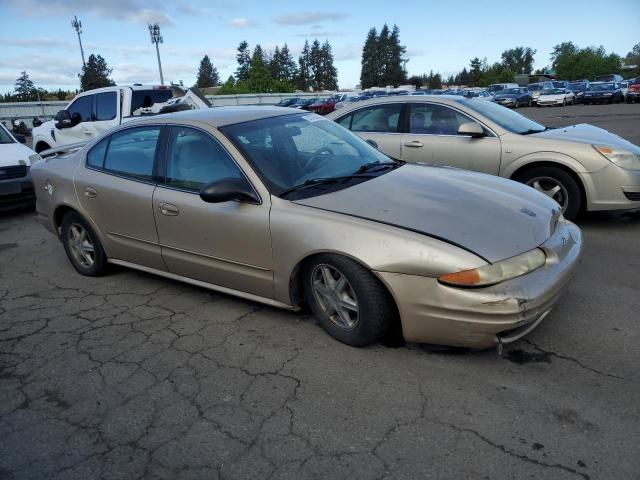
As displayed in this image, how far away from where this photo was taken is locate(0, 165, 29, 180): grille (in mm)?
7738

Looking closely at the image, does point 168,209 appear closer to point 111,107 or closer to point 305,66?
point 111,107

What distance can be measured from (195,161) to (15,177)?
5468mm

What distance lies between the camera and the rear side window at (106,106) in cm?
970

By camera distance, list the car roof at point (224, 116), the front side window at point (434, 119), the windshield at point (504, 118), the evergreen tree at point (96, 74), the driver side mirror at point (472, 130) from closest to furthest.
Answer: the car roof at point (224, 116) → the driver side mirror at point (472, 130) → the windshield at point (504, 118) → the front side window at point (434, 119) → the evergreen tree at point (96, 74)

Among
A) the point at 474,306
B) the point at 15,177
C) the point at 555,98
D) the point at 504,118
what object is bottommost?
the point at 474,306

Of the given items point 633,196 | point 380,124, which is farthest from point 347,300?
point 380,124

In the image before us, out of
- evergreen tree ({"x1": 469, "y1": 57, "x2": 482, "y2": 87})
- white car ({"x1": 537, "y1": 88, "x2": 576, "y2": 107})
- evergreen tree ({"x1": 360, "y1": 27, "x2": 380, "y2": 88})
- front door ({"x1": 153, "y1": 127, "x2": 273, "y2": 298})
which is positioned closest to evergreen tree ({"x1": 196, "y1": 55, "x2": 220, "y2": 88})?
evergreen tree ({"x1": 360, "y1": 27, "x2": 380, "y2": 88})

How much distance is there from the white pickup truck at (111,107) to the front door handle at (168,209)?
6.11 metres

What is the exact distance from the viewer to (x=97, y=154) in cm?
466

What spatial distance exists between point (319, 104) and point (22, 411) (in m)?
38.3

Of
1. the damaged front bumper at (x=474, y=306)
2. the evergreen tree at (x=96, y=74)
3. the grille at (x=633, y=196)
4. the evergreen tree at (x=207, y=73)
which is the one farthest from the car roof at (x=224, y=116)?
the evergreen tree at (x=207, y=73)

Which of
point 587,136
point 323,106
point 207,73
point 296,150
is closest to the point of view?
point 296,150

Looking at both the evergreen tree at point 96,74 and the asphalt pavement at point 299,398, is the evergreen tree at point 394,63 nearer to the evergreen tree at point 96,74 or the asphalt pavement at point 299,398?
the evergreen tree at point 96,74

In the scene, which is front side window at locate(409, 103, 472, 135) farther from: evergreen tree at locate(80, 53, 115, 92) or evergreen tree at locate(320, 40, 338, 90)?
evergreen tree at locate(320, 40, 338, 90)
